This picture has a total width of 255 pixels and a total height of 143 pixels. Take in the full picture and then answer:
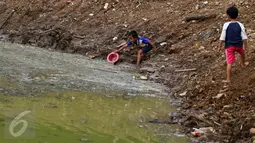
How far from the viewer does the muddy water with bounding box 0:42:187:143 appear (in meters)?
5.45

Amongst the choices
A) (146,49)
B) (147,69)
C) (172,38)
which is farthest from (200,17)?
(147,69)

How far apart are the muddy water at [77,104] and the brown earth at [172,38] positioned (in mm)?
574

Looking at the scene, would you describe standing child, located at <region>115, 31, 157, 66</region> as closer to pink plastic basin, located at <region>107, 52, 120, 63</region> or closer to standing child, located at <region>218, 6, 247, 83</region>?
pink plastic basin, located at <region>107, 52, 120, 63</region>

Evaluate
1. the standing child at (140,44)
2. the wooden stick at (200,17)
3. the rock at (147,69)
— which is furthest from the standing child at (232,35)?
the wooden stick at (200,17)

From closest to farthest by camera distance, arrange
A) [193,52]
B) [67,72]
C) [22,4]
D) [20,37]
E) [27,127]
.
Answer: [27,127], [67,72], [193,52], [20,37], [22,4]

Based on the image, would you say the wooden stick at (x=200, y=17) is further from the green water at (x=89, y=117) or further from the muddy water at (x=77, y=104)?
the green water at (x=89, y=117)

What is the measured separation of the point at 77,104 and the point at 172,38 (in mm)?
6201

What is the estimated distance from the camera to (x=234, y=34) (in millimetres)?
Answer: 7535

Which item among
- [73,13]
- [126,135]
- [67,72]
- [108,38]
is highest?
[73,13]

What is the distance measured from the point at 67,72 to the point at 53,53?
3.56 metres

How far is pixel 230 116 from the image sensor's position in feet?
→ 21.2

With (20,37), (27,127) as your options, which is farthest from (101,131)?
(20,37)

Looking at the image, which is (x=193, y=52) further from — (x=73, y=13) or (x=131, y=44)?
(x=73, y=13)

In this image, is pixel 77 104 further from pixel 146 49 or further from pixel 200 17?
pixel 200 17
